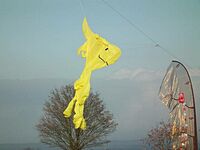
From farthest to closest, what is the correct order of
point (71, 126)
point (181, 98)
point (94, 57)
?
1. point (71, 126)
2. point (181, 98)
3. point (94, 57)

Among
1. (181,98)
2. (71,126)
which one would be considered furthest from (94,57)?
(71,126)

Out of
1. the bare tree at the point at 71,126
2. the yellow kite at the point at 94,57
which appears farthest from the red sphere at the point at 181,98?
the bare tree at the point at 71,126

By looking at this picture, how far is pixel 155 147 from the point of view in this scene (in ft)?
48.6

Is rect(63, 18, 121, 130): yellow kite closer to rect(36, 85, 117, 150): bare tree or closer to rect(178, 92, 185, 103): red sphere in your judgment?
rect(178, 92, 185, 103): red sphere

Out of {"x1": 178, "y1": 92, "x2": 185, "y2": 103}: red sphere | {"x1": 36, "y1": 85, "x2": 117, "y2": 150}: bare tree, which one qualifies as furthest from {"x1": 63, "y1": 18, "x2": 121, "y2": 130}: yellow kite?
{"x1": 36, "y1": 85, "x2": 117, "y2": 150}: bare tree

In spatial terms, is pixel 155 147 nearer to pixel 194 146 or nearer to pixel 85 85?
pixel 194 146

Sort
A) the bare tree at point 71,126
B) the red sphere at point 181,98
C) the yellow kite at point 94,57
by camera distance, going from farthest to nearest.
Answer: the bare tree at point 71,126 → the red sphere at point 181,98 → the yellow kite at point 94,57

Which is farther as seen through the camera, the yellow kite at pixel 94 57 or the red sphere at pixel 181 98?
the red sphere at pixel 181 98

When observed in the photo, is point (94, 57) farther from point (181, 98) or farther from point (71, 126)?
point (71, 126)

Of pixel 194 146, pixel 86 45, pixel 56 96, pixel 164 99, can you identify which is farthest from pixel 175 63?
pixel 56 96

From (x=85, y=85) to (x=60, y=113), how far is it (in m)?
9.71

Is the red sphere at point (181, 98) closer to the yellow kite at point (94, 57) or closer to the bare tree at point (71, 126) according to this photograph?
the yellow kite at point (94, 57)

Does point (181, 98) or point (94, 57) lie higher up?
point (94, 57)

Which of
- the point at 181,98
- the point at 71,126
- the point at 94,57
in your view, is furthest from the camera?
the point at 71,126
